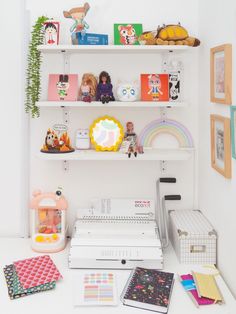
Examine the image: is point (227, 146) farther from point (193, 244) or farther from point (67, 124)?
point (67, 124)

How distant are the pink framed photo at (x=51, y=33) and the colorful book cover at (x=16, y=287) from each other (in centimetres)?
107

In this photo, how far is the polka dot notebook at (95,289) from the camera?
59.9 inches

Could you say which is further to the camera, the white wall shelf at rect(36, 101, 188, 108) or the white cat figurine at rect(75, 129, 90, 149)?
the white cat figurine at rect(75, 129, 90, 149)

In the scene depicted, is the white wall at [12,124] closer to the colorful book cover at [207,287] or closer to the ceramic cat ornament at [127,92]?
the ceramic cat ornament at [127,92]

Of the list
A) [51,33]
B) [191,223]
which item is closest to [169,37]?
[51,33]

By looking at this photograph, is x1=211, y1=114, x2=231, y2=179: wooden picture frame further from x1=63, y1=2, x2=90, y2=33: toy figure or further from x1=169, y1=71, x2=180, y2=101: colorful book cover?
x1=63, y1=2, x2=90, y2=33: toy figure

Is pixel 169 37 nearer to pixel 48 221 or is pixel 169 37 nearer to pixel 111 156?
pixel 111 156

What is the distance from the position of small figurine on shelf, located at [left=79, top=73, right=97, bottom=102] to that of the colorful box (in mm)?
171

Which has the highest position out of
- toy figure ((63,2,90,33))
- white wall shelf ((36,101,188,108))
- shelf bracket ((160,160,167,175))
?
toy figure ((63,2,90,33))

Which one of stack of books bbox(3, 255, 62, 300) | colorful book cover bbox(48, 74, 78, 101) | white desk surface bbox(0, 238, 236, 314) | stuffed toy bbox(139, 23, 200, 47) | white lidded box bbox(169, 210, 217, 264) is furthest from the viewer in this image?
colorful book cover bbox(48, 74, 78, 101)

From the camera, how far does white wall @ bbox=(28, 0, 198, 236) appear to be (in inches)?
82.7

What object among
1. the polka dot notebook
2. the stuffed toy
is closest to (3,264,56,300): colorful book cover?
the polka dot notebook

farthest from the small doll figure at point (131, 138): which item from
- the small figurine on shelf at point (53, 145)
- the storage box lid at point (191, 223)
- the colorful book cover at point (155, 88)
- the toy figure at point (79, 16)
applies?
the toy figure at point (79, 16)

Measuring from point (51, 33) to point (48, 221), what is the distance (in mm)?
922
